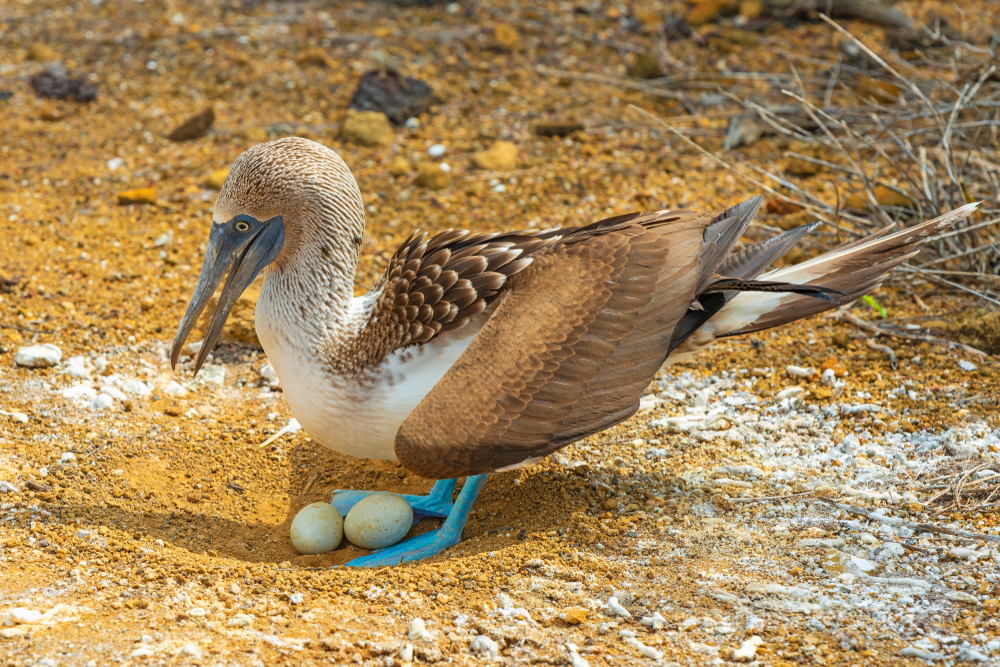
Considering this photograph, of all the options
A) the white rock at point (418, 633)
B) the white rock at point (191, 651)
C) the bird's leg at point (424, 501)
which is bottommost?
the bird's leg at point (424, 501)

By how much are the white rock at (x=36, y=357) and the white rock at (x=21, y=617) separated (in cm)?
206

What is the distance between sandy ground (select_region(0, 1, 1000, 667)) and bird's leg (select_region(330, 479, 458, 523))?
241mm

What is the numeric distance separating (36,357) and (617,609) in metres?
3.43

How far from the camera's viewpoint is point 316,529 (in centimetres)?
387

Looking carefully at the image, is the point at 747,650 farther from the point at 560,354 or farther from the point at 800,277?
the point at 800,277

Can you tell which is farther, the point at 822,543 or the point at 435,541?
the point at 435,541

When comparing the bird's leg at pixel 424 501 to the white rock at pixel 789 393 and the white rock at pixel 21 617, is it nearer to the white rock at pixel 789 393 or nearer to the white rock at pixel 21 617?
the white rock at pixel 21 617

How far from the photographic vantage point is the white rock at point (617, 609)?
3162 mm

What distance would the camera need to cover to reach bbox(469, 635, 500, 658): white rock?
2.98 meters

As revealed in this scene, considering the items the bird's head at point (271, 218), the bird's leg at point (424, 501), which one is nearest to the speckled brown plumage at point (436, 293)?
the bird's head at point (271, 218)

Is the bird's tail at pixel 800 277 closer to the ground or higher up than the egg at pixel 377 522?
higher up

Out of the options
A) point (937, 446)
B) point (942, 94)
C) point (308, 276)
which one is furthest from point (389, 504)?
point (942, 94)

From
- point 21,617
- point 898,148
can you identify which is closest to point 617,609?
point 21,617

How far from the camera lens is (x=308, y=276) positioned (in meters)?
3.92
